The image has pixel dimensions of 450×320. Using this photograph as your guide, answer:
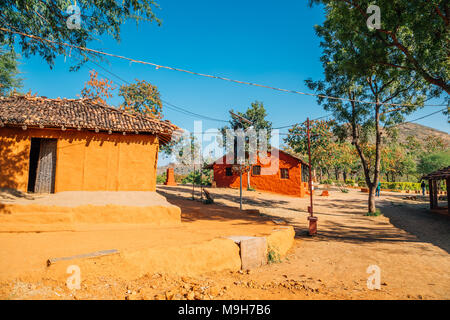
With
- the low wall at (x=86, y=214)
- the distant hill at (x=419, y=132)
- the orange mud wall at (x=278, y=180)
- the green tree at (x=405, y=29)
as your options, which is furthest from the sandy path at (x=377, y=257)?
the distant hill at (x=419, y=132)

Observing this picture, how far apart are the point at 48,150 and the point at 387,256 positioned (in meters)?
13.2

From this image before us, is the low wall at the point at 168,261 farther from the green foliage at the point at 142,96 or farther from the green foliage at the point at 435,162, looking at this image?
the green foliage at the point at 435,162

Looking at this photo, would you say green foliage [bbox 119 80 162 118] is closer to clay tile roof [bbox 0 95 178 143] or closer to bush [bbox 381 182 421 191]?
clay tile roof [bbox 0 95 178 143]

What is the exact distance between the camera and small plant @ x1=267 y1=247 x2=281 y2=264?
7264 millimetres

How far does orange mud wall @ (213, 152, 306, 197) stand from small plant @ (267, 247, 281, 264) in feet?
62.9

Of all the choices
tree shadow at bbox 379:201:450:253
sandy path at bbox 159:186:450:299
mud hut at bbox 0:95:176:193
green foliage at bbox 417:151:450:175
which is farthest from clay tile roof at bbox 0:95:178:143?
green foliage at bbox 417:151:450:175

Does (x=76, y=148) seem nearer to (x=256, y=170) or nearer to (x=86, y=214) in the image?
(x=86, y=214)

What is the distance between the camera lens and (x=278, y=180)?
2677cm

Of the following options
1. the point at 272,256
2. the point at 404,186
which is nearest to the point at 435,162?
the point at 404,186

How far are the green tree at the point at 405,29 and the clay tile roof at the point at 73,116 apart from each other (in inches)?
335

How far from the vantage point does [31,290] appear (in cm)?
401

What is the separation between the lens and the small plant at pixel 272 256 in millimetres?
7264
